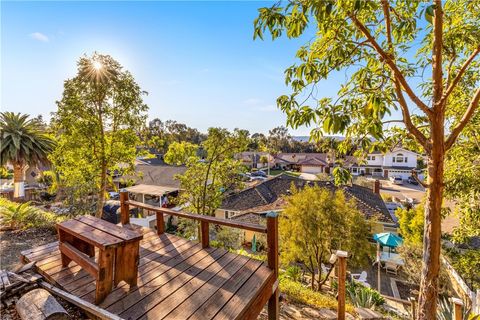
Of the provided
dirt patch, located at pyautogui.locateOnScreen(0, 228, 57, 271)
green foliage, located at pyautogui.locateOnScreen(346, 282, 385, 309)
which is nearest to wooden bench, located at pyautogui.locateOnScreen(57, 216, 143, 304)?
dirt patch, located at pyautogui.locateOnScreen(0, 228, 57, 271)

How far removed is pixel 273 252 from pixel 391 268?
41.5 ft

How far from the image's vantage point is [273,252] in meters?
3.24

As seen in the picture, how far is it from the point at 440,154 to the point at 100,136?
828 centimetres

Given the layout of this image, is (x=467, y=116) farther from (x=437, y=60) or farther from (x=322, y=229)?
(x=322, y=229)

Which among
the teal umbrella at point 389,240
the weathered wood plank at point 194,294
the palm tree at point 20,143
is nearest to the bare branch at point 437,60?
the weathered wood plank at point 194,294

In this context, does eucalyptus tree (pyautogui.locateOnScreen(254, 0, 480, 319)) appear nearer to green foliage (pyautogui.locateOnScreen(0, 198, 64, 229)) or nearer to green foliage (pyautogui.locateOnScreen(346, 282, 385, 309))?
green foliage (pyautogui.locateOnScreen(346, 282, 385, 309))

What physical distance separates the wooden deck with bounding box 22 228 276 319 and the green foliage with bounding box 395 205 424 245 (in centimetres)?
1080

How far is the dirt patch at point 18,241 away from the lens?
17.2 ft

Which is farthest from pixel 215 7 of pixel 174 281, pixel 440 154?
pixel 174 281

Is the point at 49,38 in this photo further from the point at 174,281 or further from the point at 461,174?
the point at 461,174

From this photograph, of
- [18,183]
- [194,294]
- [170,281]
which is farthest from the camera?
[18,183]

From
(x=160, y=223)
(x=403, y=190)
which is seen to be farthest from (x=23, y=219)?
(x=403, y=190)

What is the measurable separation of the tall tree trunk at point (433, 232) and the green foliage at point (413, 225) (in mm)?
9353

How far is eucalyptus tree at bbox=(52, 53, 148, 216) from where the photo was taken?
6.77 m
